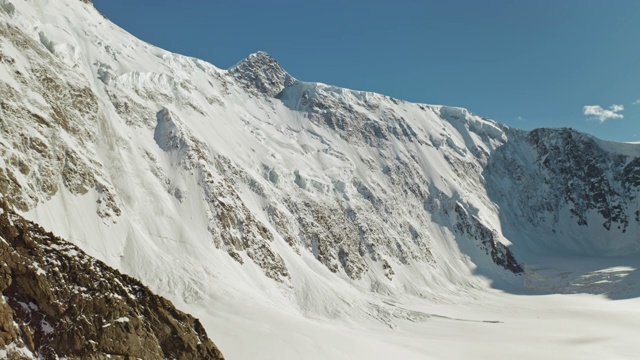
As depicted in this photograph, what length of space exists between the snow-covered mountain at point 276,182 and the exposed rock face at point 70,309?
17784 millimetres

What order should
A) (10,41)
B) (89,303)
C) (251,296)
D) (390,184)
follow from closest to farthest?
(89,303), (251,296), (10,41), (390,184)

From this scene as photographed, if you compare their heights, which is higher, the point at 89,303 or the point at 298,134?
the point at 298,134

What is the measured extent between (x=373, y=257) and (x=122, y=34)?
6429cm

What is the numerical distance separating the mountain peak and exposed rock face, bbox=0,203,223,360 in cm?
10848

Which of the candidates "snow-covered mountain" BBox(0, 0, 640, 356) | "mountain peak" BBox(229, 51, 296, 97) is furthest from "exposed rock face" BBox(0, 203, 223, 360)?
"mountain peak" BBox(229, 51, 296, 97)

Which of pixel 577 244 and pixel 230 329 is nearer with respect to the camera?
pixel 230 329

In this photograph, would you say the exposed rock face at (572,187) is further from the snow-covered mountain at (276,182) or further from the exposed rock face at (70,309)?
the exposed rock face at (70,309)

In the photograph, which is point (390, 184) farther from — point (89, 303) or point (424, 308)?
point (89, 303)

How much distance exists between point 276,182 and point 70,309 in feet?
218

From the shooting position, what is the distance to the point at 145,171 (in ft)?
210

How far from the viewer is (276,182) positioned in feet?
282

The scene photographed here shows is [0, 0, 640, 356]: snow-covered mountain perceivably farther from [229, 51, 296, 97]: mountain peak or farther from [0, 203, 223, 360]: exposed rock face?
[0, 203, 223, 360]: exposed rock face

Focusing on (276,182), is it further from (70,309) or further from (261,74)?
(70,309)

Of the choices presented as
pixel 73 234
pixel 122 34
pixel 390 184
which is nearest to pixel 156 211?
pixel 73 234
